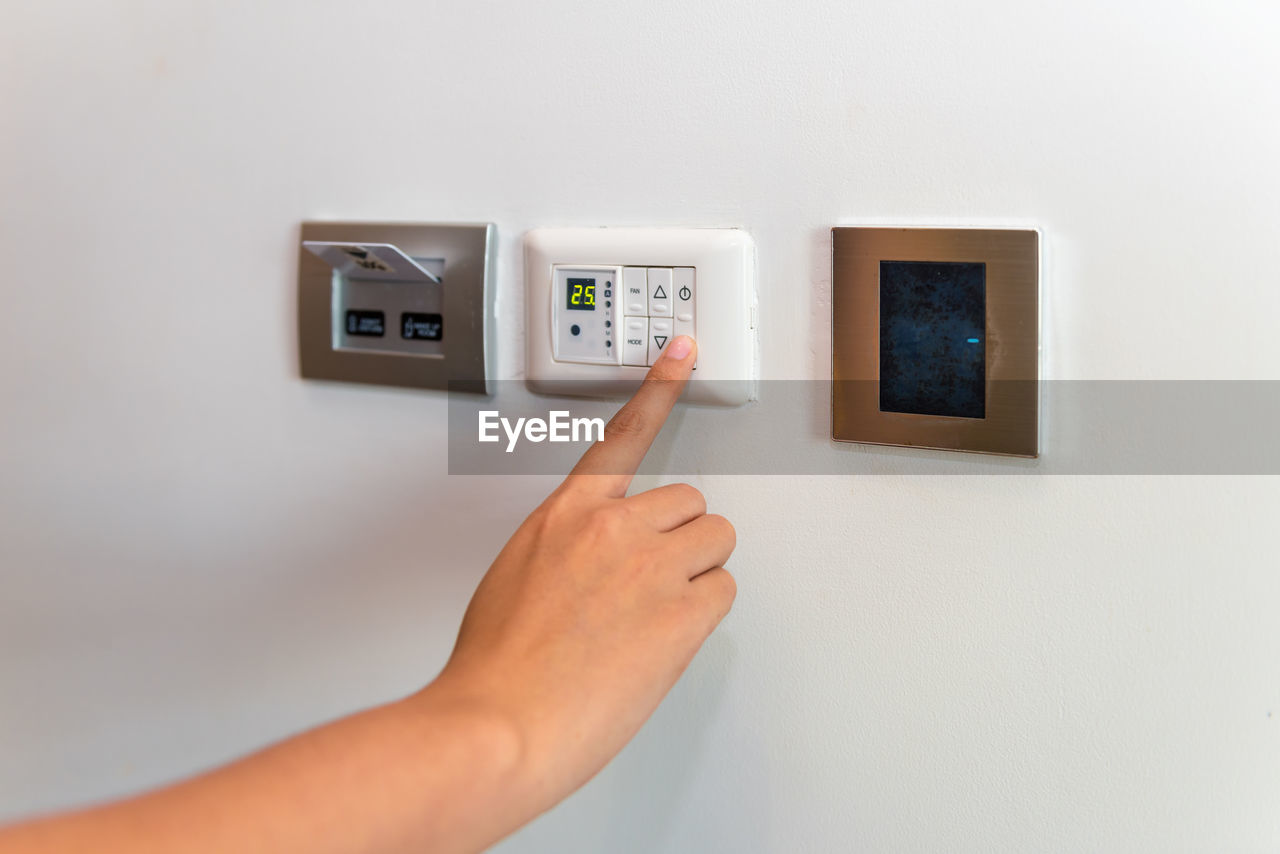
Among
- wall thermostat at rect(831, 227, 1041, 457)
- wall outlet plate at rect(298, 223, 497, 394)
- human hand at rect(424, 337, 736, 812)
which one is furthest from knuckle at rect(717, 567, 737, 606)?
wall outlet plate at rect(298, 223, 497, 394)

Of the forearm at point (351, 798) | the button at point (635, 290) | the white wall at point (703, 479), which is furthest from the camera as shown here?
the button at point (635, 290)

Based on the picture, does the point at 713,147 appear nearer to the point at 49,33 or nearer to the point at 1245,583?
the point at 1245,583

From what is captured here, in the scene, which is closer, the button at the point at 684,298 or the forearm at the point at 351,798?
the forearm at the point at 351,798

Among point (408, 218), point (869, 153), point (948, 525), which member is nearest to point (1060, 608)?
point (948, 525)

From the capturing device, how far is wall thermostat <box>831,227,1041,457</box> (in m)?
0.52

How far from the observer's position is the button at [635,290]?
60 cm

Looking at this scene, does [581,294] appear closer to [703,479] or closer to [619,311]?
[619,311]

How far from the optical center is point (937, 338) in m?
0.54

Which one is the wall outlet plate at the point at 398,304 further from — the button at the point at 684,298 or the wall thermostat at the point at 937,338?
the wall thermostat at the point at 937,338

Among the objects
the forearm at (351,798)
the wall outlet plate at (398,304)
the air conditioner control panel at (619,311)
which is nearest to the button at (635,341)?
the air conditioner control panel at (619,311)

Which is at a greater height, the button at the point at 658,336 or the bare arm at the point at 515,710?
the button at the point at 658,336

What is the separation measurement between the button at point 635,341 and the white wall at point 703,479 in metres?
0.07

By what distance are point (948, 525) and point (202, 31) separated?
2.32 ft

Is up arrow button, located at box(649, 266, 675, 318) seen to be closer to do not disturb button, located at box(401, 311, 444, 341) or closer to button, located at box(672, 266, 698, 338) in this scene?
button, located at box(672, 266, 698, 338)
